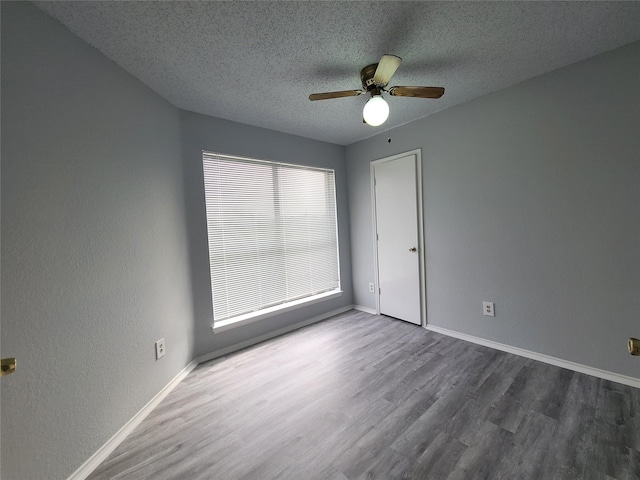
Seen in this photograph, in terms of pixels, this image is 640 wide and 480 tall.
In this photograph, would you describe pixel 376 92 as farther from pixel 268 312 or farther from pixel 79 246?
pixel 268 312

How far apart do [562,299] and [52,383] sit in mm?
3358

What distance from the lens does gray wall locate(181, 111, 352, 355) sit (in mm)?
2393

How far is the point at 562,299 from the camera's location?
6.72 ft

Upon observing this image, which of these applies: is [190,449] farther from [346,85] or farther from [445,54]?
[445,54]

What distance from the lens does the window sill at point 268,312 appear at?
2547mm

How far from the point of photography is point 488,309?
2.45m

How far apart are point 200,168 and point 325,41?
1.57 meters

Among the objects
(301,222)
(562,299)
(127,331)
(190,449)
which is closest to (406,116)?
(301,222)

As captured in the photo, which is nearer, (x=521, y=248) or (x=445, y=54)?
(x=445, y=54)

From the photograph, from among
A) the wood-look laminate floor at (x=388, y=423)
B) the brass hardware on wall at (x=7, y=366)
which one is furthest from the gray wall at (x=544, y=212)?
the brass hardware on wall at (x=7, y=366)

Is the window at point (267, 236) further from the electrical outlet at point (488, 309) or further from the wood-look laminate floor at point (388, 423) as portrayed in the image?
the electrical outlet at point (488, 309)

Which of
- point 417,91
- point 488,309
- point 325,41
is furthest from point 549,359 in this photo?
point 325,41

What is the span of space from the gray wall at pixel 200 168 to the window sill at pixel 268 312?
60 millimetres

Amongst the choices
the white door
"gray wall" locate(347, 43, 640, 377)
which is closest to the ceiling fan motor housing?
"gray wall" locate(347, 43, 640, 377)
